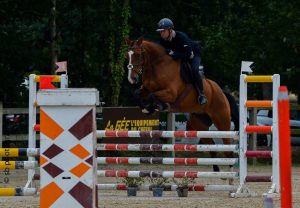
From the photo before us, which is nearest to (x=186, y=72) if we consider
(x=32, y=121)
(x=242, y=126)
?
(x=242, y=126)

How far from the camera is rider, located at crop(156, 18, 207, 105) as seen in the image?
39.9ft

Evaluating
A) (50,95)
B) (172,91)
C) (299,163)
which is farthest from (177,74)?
(299,163)

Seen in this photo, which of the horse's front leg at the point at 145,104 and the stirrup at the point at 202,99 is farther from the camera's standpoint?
the stirrup at the point at 202,99

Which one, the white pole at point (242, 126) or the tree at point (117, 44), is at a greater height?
the tree at point (117, 44)

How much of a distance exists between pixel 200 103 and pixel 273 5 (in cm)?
1093

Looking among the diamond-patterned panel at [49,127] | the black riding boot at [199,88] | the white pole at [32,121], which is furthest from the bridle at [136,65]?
the diamond-patterned panel at [49,127]

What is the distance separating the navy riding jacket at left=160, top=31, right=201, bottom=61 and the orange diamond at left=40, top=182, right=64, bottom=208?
6.41 m

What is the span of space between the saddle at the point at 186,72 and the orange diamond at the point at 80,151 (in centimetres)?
679

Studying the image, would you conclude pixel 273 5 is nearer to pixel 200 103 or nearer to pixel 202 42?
pixel 202 42

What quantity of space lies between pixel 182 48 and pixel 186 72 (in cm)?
42

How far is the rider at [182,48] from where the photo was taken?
39.9ft

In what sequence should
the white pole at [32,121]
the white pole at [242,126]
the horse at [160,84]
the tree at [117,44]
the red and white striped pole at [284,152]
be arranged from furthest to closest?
the tree at [117,44] → the horse at [160,84] → the white pole at [32,121] → the white pole at [242,126] → the red and white striped pole at [284,152]

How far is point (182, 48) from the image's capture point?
1245 cm

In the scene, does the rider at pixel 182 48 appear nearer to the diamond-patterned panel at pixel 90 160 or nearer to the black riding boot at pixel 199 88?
the black riding boot at pixel 199 88
